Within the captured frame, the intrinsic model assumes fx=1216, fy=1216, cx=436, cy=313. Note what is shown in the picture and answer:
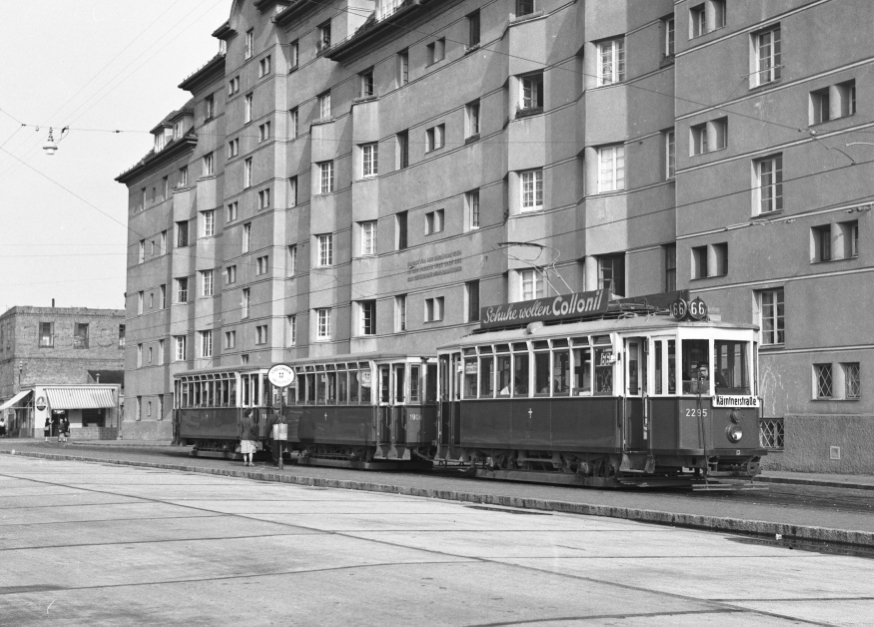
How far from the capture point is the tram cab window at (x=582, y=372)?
77.6 ft

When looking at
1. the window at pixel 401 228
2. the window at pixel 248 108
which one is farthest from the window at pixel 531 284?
the window at pixel 248 108

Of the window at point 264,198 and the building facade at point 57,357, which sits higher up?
the window at point 264,198

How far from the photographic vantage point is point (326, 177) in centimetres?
5266

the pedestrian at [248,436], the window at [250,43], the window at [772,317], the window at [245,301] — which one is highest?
the window at [250,43]

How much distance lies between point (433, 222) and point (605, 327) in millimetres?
23013

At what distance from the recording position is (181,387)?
145ft

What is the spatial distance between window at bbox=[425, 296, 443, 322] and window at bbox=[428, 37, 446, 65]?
892 cm

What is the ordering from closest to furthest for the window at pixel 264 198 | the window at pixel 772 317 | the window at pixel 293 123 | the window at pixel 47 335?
the window at pixel 772 317 < the window at pixel 293 123 < the window at pixel 264 198 < the window at pixel 47 335

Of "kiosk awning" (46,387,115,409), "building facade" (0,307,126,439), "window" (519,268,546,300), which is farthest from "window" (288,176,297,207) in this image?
"kiosk awning" (46,387,115,409)

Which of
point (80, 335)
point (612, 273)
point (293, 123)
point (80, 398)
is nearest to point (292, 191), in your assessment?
point (293, 123)

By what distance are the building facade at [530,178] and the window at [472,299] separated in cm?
26

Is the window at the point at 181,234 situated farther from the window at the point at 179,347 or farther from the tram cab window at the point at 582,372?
the tram cab window at the point at 582,372

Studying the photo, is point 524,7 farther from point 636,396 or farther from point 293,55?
point 636,396

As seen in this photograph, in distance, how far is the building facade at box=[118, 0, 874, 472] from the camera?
29.5m
